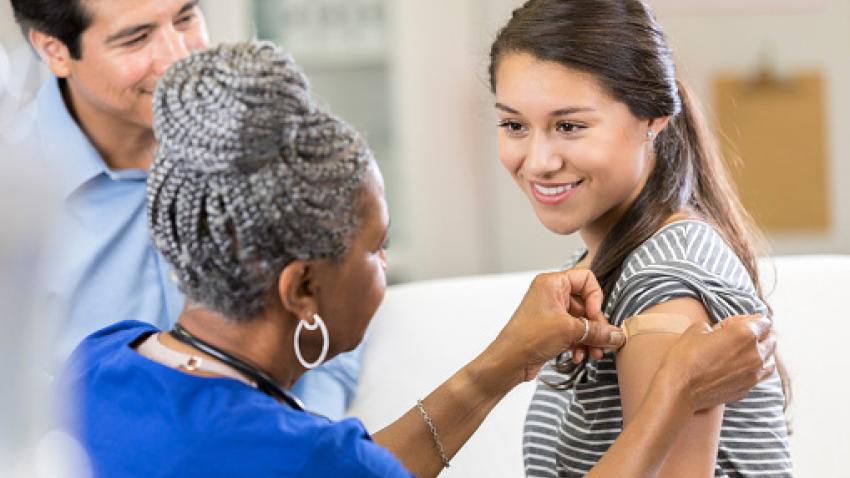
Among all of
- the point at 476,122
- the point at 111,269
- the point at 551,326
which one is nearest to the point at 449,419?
the point at 551,326

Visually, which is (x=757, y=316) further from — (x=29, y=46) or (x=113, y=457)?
(x=29, y=46)

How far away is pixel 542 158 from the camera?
140cm

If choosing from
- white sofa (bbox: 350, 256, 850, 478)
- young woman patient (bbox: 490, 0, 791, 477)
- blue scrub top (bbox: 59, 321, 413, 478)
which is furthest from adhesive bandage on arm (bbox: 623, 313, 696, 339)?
white sofa (bbox: 350, 256, 850, 478)

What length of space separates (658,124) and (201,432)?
2.35ft

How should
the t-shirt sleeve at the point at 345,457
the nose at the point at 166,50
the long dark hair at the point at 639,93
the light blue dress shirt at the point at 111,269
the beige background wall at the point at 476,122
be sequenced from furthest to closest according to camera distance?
the beige background wall at the point at 476,122
the nose at the point at 166,50
the light blue dress shirt at the point at 111,269
the long dark hair at the point at 639,93
the t-shirt sleeve at the point at 345,457

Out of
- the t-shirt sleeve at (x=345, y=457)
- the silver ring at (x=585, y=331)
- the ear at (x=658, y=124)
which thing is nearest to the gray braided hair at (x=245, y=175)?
the t-shirt sleeve at (x=345, y=457)

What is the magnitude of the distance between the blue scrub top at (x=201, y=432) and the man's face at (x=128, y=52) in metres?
0.97

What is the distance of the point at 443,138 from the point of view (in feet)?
12.6

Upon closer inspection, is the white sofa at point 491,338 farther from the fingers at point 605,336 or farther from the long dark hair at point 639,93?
the fingers at point 605,336

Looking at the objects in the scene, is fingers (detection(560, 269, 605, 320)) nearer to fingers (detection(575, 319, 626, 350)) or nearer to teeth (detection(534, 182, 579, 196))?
fingers (detection(575, 319, 626, 350))

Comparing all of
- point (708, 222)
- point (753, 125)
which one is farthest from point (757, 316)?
point (753, 125)

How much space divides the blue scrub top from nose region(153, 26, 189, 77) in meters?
0.98

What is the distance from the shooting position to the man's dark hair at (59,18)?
1.93 metres

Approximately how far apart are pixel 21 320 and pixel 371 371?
1.49 m
